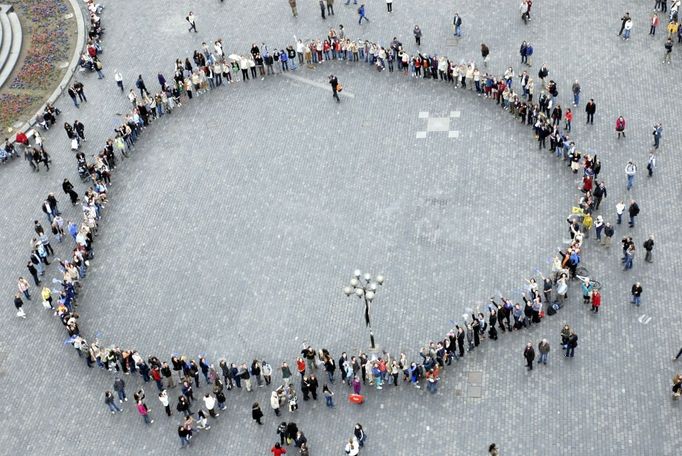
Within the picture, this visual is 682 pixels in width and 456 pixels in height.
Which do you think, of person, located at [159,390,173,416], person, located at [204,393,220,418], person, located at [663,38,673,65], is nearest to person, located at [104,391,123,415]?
person, located at [159,390,173,416]

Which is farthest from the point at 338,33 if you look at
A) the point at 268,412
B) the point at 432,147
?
the point at 268,412

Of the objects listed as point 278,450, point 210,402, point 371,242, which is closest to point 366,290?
point 371,242

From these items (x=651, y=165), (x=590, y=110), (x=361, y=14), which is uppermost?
(x=361, y=14)

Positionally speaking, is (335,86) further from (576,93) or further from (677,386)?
(677,386)

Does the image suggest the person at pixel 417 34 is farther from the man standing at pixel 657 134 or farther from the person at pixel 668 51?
the man standing at pixel 657 134

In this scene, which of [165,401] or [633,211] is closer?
[165,401]

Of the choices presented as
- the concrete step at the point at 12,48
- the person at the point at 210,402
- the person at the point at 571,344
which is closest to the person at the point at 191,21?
the concrete step at the point at 12,48

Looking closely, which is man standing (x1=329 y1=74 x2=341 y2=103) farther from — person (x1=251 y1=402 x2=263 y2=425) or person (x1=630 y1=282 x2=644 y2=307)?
person (x1=251 y1=402 x2=263 y2=425)
